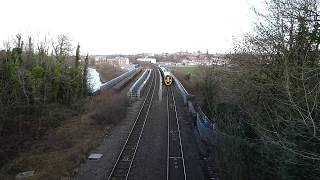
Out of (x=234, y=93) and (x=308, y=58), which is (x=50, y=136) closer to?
(x=234, y=93)

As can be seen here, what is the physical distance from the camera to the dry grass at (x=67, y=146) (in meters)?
15.5

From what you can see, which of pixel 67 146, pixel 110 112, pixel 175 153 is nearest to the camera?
pixel 175 153

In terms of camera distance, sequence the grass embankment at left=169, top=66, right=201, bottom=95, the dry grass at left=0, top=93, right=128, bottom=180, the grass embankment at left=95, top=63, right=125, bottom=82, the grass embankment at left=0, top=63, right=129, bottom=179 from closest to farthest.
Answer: the dry grass at left=0, top=93, right=128, bottom=180 → the grass embankment at left=0, top=63, right=129, bottom=179 → the grass embankment at left=169, top=66, right=201, bottom=95 → the grass embankment at left=95, top=63, right=125, bottom=82

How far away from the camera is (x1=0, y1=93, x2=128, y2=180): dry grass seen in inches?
609

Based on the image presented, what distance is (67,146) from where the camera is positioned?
63.0 feet

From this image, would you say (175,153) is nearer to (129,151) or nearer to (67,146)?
(129,151)

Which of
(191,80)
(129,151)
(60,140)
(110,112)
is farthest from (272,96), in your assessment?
(191,80)

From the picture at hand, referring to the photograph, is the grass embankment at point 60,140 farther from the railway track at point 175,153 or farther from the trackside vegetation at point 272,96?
the trackside vegetation at point 272,96

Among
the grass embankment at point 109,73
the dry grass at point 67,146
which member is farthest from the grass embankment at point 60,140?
the grass embankment at point 109,73

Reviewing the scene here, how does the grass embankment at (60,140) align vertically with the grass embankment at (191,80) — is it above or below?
below

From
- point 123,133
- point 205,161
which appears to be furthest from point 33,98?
point 205,161

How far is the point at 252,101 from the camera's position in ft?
48.9

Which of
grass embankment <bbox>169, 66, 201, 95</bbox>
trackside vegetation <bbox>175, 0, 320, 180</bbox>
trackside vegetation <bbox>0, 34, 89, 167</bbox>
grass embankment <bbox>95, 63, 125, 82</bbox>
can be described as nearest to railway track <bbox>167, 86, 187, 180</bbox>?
trackside vegetation <bbox>175, 0, 320, 180</bbox>

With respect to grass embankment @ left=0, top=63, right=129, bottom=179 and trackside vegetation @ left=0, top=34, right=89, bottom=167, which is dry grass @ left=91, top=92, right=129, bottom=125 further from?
trackside vegetation @ left=0, top=34, right=89, bottom=167
